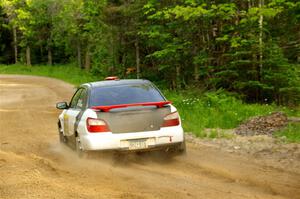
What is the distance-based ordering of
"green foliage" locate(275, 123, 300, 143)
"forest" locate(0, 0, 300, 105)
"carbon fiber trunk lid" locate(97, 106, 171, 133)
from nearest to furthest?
"carbon fiber trunk lid" locate(97, 106, 171, 133) < "green foliage" locate(275, 123, 300, 143) < "forest" locate(0, 0, 300, 105)

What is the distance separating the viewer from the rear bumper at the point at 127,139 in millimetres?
8812

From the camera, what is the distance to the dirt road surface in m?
6.82

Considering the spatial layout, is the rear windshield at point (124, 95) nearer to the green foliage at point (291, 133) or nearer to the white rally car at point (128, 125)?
the white rally car at point (128, 125)

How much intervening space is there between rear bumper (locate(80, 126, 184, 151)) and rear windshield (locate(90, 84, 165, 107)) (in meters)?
0.79

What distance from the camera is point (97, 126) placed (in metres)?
8.92

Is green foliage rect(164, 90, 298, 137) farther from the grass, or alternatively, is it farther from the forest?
the forest

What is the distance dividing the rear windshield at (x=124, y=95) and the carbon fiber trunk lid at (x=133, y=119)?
548 millimetres

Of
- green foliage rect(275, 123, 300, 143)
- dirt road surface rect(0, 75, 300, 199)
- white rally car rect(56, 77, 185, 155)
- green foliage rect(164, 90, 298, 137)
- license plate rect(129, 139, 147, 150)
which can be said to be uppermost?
white rally car rect(56, 77, 185, 155)

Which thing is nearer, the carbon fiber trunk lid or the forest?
the carbon fiber trunk lid

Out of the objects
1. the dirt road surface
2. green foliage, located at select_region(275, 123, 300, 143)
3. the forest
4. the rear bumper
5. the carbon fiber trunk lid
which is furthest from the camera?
the forest

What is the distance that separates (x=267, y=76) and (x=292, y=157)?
8336 millimetres

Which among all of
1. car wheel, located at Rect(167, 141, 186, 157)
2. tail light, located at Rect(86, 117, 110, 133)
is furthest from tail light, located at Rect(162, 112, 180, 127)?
tail light, located at Rect(86, 117, 110, 133)

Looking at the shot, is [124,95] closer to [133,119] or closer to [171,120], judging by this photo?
[133,119]

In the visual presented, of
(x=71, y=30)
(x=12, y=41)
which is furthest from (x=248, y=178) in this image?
(x=12, y=41)
